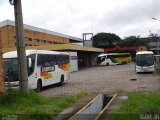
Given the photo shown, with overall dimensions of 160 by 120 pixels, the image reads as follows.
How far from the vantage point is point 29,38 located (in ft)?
211

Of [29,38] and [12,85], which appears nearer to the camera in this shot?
[12,85]

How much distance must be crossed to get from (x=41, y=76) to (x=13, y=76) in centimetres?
275

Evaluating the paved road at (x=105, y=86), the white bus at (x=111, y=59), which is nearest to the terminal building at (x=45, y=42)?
the white bus at (x=111, y=59)

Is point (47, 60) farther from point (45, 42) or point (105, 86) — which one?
point (45, 42)

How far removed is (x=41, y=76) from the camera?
23.1 m

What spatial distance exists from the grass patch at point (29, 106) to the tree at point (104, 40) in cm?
9721

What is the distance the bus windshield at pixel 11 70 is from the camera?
20.6 metres

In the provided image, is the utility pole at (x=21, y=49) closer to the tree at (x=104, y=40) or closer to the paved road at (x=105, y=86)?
the paved road at (x=105, y=86)

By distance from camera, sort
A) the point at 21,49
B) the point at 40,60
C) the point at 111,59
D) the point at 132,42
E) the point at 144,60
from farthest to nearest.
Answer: the point at 132,42 < the point at 111,59 < the point at 144,60 < the point at 40,60 < the point at 21,49

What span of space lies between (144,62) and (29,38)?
2734 centimetres

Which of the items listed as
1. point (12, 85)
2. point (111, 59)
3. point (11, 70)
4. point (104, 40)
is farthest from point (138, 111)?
point (104, 40)

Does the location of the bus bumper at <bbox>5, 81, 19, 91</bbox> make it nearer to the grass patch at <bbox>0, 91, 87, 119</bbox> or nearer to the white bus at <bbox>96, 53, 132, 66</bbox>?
the grass patch at <bbox>0, 91, 87, 119</bbox>

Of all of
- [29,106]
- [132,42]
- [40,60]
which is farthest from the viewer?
[132,42]

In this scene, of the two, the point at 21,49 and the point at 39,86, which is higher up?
the point at 21,49
